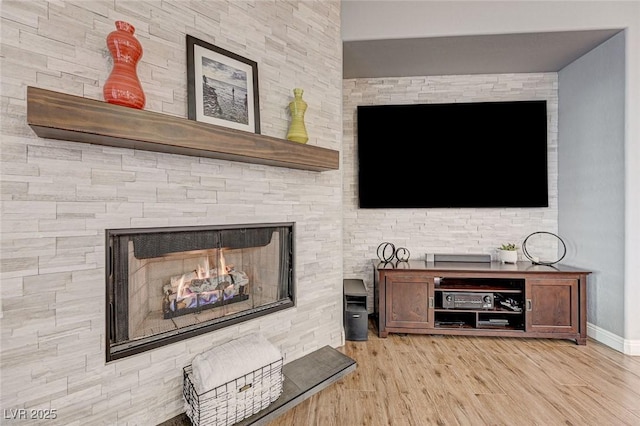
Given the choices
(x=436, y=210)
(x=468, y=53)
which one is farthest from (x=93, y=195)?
(x=468, y=53)

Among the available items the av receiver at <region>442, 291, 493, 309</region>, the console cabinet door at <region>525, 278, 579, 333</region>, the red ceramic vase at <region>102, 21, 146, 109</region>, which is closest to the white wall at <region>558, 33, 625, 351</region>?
the console cabinet door at <region>525, 278, 579, 333</region>

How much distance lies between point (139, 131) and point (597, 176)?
3.36m

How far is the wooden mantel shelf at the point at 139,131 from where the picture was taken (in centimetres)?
103

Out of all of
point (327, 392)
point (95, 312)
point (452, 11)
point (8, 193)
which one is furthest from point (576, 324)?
point (8, 193)

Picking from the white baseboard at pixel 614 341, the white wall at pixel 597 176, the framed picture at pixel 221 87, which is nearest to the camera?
the framed picture at pixel 221 87

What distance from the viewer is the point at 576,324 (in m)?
2.43

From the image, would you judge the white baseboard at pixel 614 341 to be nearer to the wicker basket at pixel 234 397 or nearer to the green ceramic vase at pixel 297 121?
the wicker basket at pixel 234 397

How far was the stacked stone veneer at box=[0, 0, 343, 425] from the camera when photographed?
1.11 metres

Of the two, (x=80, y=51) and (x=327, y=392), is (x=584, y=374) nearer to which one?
(x=327, y=392)

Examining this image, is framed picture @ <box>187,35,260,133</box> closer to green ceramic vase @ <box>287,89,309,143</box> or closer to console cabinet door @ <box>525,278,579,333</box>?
green ceramic vase @ <box>287,89,309,143</box>

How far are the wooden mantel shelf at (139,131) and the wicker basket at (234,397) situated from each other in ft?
3.65

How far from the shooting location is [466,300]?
2.56 metres

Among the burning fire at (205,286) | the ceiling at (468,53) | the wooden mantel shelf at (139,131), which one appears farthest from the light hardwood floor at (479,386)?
the ceiling at (468,53)

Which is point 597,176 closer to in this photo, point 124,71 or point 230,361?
point 230,361
